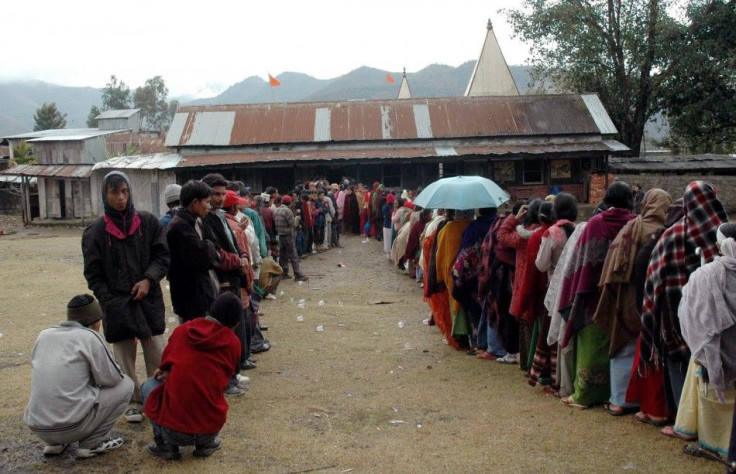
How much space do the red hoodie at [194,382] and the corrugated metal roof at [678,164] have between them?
22.1m

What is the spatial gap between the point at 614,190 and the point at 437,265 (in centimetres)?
266

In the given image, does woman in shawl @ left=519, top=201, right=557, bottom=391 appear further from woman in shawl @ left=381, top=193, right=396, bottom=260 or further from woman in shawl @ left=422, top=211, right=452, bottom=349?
woman in shawl @ left=381, top=193, right=396, bottom=260

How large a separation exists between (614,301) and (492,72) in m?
33.4

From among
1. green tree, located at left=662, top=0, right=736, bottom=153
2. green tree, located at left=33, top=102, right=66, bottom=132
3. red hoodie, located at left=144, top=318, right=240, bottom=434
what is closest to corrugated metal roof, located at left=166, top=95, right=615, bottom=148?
green tree, located at left=662, top=0, right=736, bottom=153

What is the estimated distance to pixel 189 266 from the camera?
231 inches

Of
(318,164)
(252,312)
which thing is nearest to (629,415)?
(252,312)

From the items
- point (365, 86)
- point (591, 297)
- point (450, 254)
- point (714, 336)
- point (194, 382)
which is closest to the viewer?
point (714, 336)

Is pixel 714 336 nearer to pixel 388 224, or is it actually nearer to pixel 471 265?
pixel 471 265

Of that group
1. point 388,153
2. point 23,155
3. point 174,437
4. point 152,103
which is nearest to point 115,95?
point 152,103

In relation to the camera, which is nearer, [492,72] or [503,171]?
[503,171]

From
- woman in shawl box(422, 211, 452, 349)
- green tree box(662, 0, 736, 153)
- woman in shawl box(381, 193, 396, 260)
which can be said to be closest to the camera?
woman in shawl box(422, 211, 452, 349)

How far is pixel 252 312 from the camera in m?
7.61

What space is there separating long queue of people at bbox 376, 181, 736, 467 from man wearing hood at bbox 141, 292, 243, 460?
276 cm

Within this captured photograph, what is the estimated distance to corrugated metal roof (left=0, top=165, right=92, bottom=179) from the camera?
32125 millimetres
